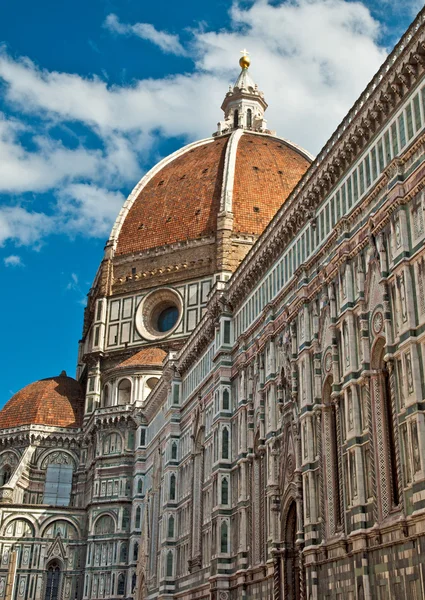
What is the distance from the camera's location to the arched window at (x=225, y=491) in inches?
1369

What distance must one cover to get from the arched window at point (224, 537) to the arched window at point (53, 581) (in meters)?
25.6

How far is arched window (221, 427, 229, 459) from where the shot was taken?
1403 inches

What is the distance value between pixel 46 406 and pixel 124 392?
744 centimetres

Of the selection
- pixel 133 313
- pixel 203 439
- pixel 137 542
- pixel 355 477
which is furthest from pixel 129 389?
pixel 355 477

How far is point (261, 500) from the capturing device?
3159cm

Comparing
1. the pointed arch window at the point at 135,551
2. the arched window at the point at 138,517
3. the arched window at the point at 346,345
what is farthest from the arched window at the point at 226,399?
the pointed arch window at the point at 135,551

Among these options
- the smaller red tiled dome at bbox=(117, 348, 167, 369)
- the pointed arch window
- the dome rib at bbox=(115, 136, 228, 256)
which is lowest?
the pointed arch window

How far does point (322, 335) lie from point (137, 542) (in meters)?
30.7

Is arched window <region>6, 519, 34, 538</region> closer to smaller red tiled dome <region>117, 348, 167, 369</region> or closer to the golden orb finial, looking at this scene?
smaller red tiled dome <region>117, 348, 167, 369</region>

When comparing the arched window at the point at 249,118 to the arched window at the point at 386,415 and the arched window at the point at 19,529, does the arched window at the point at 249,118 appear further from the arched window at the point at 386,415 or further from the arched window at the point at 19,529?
the arched window at the point at 386,415

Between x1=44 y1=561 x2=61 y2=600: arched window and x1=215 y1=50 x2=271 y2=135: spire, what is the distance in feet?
151

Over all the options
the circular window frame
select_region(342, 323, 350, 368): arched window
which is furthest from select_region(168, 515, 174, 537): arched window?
select_region(342, 323, 350, 368): arched window

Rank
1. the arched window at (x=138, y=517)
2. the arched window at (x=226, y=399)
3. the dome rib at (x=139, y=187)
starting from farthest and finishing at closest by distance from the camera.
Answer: the dome rib at (x=139, y=187) → the arched window at (x=138, y=517) → the arched window at (x=226, y=399)

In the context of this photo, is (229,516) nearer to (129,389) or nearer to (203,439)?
(203,439)
